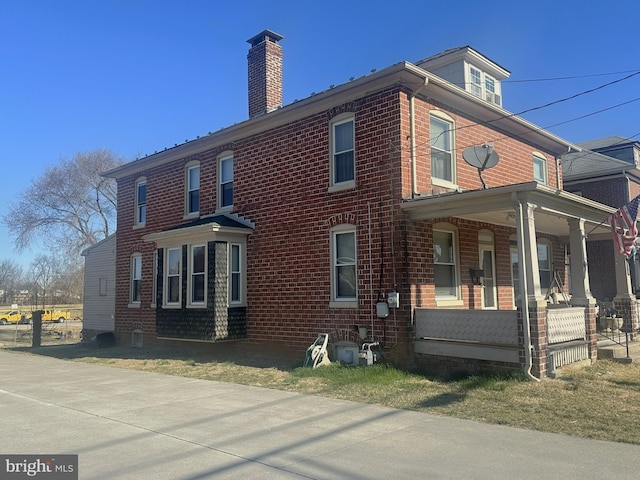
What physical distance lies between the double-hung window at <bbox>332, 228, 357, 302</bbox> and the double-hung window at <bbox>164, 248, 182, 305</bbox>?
17.6ft

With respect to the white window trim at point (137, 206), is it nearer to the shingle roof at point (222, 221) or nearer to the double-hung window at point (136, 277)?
the double-hung window at point (136, 277)

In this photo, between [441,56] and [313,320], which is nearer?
[313,320]

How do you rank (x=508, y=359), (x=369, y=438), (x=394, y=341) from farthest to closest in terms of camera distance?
(x=394, y=341), (x=508, y=359), (x=369, y=438)

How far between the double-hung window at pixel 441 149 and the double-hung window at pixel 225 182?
20.6 ft

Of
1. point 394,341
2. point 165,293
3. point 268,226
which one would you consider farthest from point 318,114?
point 165,293

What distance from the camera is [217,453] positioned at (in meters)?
6.02

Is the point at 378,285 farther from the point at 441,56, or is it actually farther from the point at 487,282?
the point at 441,56

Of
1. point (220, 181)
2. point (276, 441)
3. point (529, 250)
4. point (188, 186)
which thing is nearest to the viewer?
point (276, 441)

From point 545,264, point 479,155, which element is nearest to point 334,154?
point 479,155

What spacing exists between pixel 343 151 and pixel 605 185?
15164mm

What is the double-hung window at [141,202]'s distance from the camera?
1950cm

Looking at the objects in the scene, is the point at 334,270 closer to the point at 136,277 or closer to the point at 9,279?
the point at 136,277

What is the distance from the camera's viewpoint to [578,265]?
12.2 metres

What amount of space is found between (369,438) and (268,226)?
8785 mm
